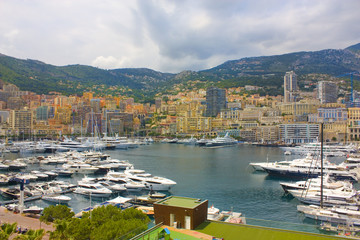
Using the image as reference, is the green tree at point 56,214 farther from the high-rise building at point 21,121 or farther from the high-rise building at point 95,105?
the high-rise building at point 95,105

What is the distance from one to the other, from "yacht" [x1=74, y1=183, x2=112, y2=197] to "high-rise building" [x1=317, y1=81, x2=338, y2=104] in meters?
133

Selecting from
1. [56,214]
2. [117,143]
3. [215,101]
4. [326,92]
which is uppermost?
[326,92]

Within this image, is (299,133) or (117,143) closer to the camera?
(117,143)

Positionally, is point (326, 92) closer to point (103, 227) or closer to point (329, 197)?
point (329, 197)

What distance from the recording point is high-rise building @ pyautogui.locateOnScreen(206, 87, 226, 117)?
142000mm

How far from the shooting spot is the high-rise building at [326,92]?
138 m

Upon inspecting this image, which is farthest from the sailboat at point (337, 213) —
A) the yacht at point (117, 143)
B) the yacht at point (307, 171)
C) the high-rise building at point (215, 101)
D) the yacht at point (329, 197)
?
the high-rise building at point (215, 101)

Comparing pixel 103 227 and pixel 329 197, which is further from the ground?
pixel 103 227

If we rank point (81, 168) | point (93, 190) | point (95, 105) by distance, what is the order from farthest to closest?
1. point (95, 105)
2. point (81, 168)
3. point (93, 190)

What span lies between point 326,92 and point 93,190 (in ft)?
457

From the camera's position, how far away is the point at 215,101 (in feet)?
468

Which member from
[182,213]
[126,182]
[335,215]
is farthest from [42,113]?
[182,213]

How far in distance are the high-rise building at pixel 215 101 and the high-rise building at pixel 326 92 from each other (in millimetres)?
45349

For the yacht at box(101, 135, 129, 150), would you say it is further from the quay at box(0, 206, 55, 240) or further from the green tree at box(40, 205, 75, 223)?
the green tree at box(40, 205, 75, 223)
